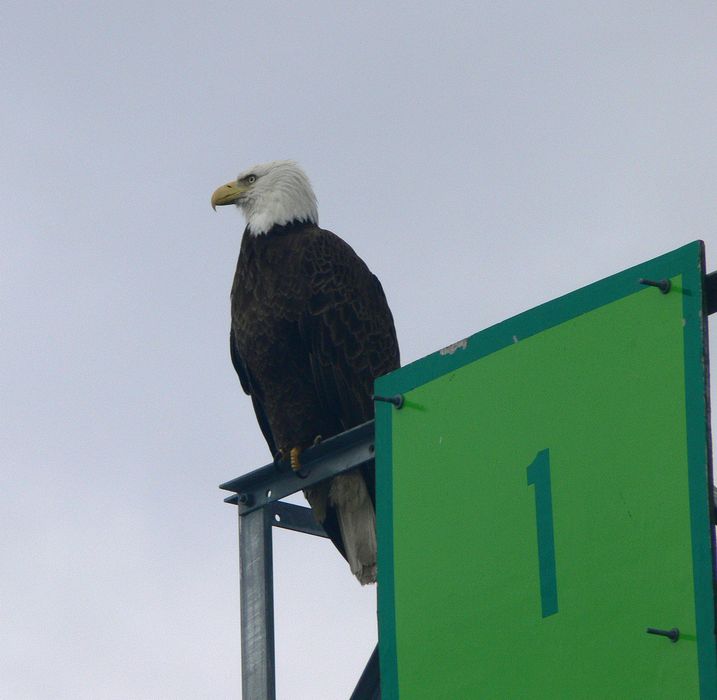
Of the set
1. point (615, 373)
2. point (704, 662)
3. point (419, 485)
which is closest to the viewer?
point (704, 662)

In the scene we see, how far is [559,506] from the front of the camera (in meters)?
2.38

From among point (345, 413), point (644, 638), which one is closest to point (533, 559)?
point (644, 638)

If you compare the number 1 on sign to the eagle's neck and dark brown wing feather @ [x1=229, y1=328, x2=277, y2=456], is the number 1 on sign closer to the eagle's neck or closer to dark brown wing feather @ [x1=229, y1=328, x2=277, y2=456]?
dark brown wing feather @ [x1=229, y1=328, x2=277, y2=456]

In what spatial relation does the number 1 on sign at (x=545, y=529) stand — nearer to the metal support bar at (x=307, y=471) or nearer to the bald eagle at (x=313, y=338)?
the metal support bar at (x=307, y=471)

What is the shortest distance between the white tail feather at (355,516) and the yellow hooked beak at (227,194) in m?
1.64

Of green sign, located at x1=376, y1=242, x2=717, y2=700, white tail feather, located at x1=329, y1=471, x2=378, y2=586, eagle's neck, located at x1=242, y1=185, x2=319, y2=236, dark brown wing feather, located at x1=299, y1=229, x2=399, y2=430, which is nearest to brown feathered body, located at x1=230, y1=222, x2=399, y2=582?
dark brown wing feather, located at x1=299, y1=229, x2=399, y2=430

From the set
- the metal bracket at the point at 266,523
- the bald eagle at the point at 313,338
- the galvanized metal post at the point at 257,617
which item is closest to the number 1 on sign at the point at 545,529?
the metal bracket at the point at 266,523

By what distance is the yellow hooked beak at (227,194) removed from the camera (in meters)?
6.45

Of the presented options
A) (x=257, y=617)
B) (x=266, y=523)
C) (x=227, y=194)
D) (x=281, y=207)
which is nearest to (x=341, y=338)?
(x=281, y=207)

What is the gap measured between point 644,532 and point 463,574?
0.40 metres

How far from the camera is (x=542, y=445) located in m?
2.46

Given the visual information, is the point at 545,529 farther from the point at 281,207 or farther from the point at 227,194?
the point at 227,194

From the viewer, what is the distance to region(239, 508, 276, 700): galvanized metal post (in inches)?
117

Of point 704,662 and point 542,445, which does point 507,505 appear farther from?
point 704,662
